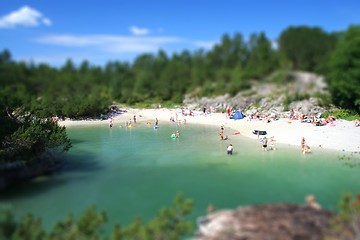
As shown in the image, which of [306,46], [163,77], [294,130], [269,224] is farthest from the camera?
[163,77]

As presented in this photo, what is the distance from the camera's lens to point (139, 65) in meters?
128

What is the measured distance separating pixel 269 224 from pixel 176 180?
13.2 meters

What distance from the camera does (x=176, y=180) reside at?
2709cm

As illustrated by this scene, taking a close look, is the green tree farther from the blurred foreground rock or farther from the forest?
the blurred foreground rock

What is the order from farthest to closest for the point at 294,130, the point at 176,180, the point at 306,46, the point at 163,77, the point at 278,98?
the point at 163,77, the point at 306,46, the point at 278,98, the point at 294,130, the point at 176,180

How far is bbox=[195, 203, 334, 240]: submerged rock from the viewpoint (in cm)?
1392

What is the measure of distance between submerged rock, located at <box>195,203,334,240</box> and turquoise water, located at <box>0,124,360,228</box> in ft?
15.2

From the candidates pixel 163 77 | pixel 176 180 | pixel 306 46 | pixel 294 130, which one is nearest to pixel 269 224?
pixel 176 180

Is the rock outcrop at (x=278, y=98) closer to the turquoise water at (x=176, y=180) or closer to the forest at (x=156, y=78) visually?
the forest at (x=156, y=78)

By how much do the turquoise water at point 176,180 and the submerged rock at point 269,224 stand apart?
464 cm

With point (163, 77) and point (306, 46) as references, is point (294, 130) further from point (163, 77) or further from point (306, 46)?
point (163, 77)

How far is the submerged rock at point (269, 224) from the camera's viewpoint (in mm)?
13922

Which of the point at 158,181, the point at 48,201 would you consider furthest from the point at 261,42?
the point at 48,201

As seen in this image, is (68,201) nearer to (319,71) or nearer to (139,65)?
(319,71)
